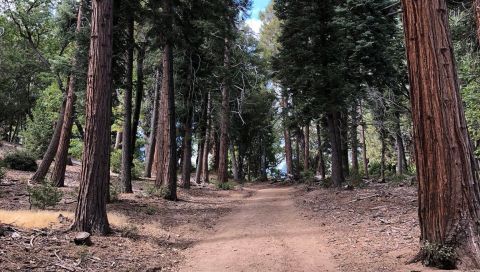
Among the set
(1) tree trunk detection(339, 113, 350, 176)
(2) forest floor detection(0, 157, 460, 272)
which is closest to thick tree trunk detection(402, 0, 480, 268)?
(2) forest floor detection(0, 157, 460, 272)

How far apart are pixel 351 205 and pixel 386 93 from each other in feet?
26.9

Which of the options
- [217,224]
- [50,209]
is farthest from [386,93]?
[50,209]

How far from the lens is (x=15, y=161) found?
1675cm

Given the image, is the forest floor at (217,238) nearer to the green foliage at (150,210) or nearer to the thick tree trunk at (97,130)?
the green foliage at (150,210)

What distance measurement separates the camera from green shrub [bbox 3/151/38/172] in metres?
16.7

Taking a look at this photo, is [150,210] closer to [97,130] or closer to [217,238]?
[217,238]

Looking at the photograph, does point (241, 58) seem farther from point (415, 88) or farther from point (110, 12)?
point (415, 88)

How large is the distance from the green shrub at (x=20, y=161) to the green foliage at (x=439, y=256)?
16.4 metres

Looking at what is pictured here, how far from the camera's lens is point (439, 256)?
5.26 m

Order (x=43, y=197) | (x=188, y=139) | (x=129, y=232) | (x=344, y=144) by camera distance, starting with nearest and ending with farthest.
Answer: (x=129, y=232) < (x=43, y=197) < (x=188, y=139) < (x=344, y=144)

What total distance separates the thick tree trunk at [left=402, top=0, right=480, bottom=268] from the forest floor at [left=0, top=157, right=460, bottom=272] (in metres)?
0.69

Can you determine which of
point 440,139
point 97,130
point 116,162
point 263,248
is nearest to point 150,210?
point 97,130

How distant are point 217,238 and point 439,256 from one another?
16.3ft

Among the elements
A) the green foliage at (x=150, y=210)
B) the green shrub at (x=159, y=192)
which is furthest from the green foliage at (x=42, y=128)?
the green foliage at (x=150, y=210)
